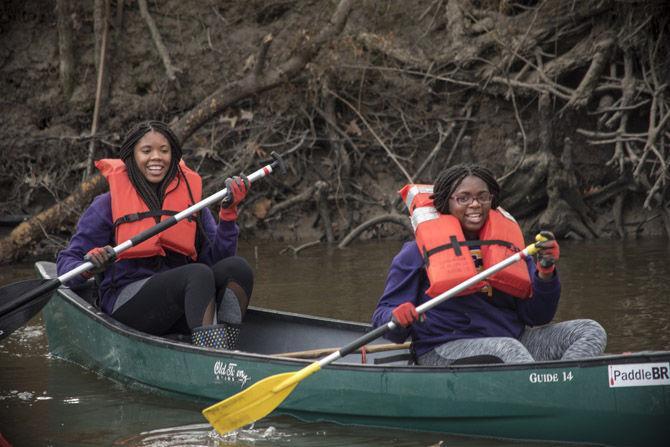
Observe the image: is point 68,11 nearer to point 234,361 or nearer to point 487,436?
point 234,361

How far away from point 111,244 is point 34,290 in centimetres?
64

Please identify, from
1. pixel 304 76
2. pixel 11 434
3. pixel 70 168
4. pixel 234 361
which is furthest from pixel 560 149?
pixel 11 434

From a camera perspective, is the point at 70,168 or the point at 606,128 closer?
the point at 606,128

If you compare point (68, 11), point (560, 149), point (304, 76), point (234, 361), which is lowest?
point (234, 361)

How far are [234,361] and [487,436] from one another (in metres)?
1.07

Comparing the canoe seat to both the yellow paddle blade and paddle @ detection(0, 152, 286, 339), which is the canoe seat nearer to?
paddle @ detection(0, 152, 286, 339)

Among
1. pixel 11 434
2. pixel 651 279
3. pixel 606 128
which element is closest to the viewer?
pixel 11 434

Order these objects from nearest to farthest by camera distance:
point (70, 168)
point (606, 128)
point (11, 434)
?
point (11, 434) → point (606, 128) → point (70, 168)

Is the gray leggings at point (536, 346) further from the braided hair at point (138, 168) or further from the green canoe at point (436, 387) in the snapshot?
the braided hair at point (138, 168)

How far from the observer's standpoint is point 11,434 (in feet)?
13.4

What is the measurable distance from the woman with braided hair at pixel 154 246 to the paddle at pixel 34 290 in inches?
5.9

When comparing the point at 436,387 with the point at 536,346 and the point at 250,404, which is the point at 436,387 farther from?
the point at 250,404

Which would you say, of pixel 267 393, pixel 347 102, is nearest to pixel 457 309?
pixel 267 393

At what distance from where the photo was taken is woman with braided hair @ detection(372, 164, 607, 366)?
3.90 metres
